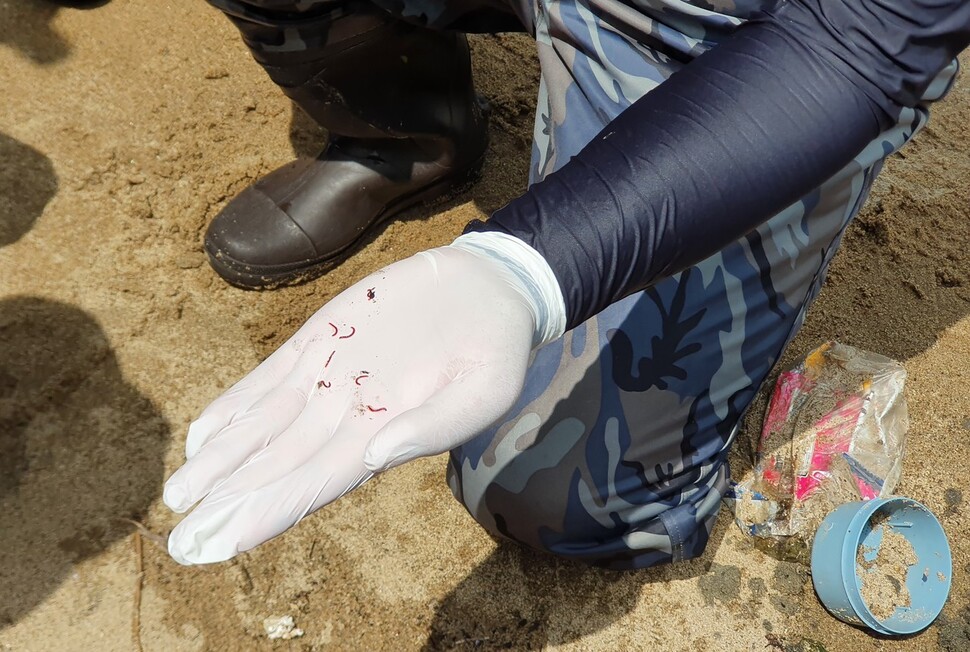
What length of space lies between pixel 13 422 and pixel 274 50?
847 millimetres

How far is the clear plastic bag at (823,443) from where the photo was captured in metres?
1.41

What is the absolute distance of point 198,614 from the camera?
1219mm

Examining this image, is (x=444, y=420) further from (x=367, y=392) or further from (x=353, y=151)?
(x=353, y=151)

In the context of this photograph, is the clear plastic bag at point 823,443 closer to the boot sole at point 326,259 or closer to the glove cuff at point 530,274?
the glove cuff at point 530,274

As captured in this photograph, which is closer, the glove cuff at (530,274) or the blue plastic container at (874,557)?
the glove cuff at (530,274)

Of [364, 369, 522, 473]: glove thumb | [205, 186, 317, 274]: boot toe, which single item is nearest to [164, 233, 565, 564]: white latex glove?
[364, 369, 522, 473]: glove thumb

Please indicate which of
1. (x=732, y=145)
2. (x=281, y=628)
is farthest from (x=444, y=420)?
(x=281, y=628)

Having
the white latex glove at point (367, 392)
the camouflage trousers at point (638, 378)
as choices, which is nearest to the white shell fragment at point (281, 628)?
the camouflage trousers at point (638, 378)

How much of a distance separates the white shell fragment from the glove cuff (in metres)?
0.69

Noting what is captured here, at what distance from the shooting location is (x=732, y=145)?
882 millimetres

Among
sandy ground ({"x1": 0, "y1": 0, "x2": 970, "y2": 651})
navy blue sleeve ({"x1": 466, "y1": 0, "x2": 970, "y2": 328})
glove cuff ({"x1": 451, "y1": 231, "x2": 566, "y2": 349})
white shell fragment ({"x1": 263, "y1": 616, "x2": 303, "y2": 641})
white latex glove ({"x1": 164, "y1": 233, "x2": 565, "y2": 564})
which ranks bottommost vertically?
white shell fragment ({"x1": 263, "y1": 616, "x2": 303, "y2": 641})

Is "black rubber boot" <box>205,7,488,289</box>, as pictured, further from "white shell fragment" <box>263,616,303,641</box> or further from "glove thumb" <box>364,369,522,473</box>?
"glove thumb" <box>364,369,522,473</box>

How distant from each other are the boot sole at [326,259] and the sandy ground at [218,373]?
3cm

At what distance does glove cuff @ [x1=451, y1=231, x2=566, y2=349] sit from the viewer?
0.87m
